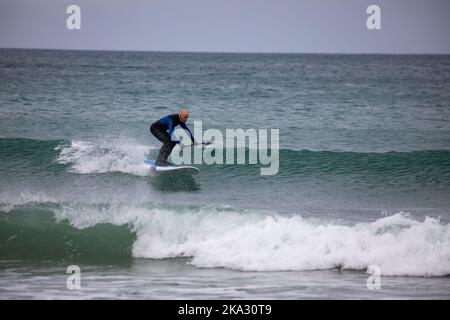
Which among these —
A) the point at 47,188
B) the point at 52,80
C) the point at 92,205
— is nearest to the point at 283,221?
the point at 92,205

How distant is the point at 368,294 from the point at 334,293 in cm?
45

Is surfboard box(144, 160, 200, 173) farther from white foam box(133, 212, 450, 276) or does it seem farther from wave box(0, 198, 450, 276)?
white foam box(133, 212, 450, 276)

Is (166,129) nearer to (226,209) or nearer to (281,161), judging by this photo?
(226,209)

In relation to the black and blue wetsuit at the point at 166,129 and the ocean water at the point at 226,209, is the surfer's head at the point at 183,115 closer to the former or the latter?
the black and blue wetsuit at the point at 166,129

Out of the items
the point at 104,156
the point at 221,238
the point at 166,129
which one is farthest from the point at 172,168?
the point at 221,238

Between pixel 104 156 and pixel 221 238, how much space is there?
5756 millimetres

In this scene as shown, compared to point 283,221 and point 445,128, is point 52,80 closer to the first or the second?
point 445,128

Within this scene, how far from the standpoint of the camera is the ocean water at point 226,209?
10.3m

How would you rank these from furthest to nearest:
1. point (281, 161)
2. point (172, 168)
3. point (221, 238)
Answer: point (281, 161) < point (172, 168) < point (221, 238)

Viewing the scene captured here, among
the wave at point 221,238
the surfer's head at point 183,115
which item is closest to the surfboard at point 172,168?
the surfer's head at point 183,115

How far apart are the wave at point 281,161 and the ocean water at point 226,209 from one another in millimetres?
52

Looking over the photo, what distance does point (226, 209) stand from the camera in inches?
522

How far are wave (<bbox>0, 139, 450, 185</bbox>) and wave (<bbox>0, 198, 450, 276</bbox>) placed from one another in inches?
123

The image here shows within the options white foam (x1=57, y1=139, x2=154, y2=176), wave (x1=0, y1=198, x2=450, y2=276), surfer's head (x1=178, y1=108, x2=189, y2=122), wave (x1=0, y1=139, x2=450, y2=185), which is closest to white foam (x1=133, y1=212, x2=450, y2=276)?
wave (x1=0, y1=198, x2=450, y2=276)
